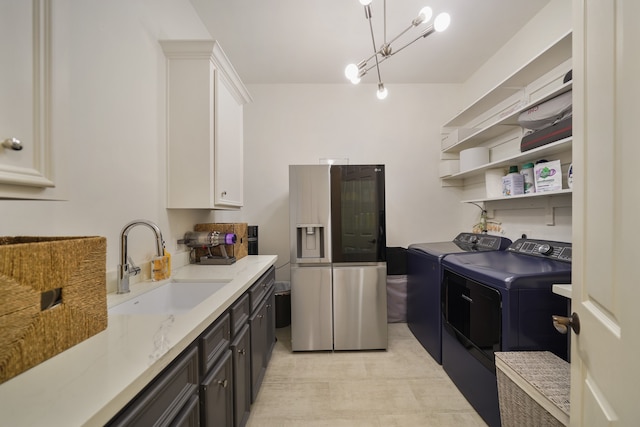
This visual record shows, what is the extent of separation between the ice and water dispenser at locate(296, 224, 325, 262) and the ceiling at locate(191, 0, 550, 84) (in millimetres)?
1754

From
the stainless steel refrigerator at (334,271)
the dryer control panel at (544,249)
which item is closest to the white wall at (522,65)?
the dryer control panel at (544,249)

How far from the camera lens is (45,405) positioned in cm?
46

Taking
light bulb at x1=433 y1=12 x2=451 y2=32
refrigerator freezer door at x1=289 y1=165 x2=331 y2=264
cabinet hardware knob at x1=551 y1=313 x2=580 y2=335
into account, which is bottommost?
cabinet hardware knob at x1=551 y1=313 x2=580 y2=335

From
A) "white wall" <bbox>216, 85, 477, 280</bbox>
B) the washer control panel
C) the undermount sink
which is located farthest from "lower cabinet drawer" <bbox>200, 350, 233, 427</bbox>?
the washer control panel

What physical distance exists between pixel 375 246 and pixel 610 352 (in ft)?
6.00

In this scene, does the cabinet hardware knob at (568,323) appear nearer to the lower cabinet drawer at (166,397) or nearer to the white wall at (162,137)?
the lower cabinet drawer at (166,397)

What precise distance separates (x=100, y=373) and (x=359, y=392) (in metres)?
1.74

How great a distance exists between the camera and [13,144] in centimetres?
48

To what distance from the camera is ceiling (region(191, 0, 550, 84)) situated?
1.94 meters

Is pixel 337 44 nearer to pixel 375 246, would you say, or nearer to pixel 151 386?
pixel 375 246

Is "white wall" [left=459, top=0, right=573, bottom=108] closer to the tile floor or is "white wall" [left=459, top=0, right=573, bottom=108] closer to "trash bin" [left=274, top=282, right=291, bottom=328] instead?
the tile floor

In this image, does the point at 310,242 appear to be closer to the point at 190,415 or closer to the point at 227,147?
the point at 227,147

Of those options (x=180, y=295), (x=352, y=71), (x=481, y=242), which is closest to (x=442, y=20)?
(x=352, y=71)

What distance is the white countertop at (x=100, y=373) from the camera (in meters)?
0.45
